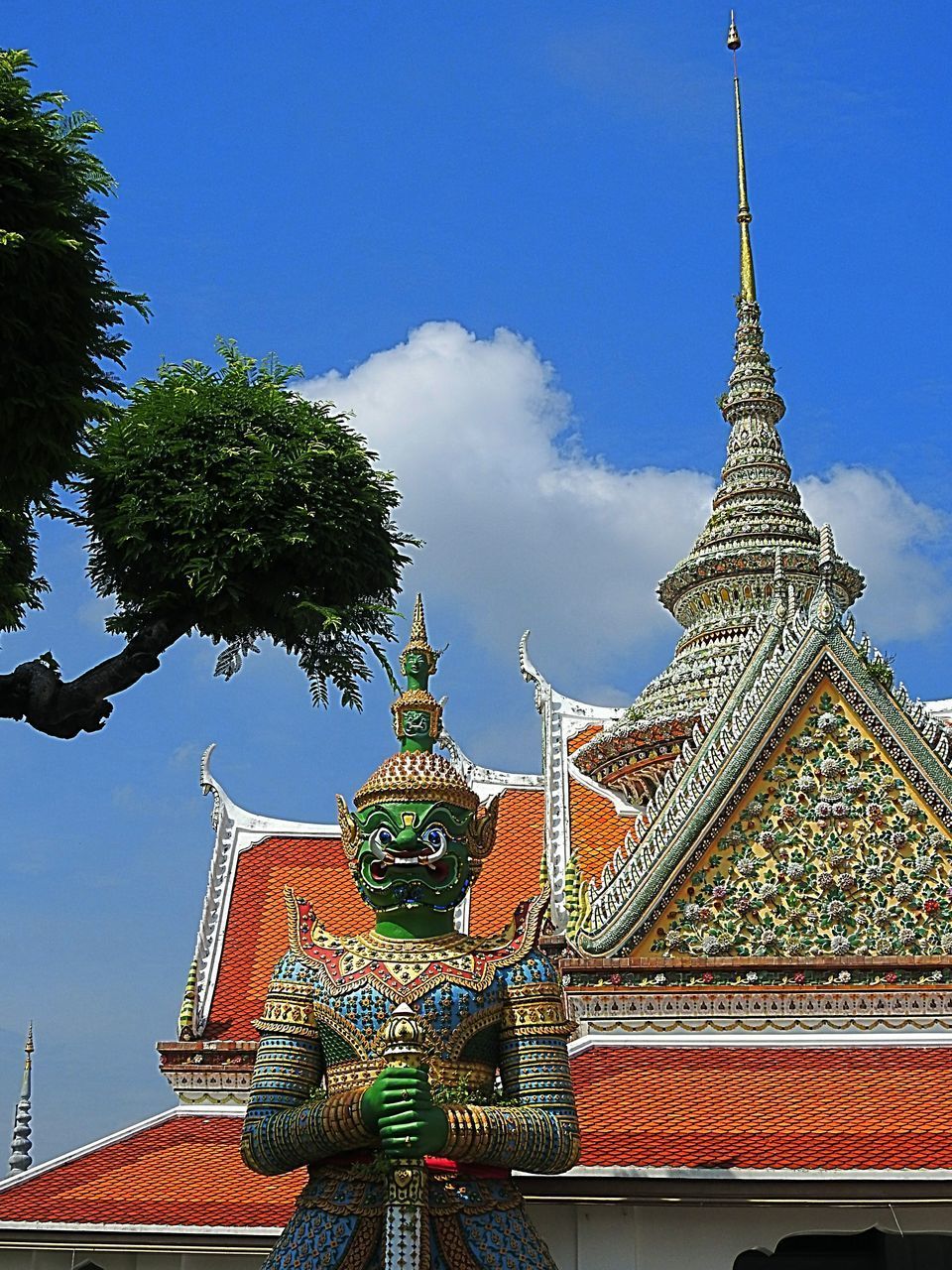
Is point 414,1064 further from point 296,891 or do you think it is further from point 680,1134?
point 296,891

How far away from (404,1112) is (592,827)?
6241 millimetres

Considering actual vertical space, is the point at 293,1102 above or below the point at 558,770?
below

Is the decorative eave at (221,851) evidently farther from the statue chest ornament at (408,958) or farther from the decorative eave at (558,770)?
the statue chest ornament at (408,958)

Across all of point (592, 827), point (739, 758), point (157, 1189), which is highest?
point (592, 827)

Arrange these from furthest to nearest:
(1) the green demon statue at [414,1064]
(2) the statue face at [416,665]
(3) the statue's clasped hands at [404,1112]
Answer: (2) the statue face at [416,665], (1) the green demon statue at [414,1064], (3) the statue's clasped hands at [404,1112]

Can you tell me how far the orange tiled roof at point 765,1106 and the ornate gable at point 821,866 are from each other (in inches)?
25.1

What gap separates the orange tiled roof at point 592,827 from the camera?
434 inches

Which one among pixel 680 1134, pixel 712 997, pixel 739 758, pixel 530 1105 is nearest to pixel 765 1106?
pixel 680 1134

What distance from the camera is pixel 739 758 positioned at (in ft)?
32.2

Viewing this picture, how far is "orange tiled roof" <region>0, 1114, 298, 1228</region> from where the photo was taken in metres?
7.83

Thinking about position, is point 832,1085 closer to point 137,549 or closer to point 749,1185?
point 749,1185

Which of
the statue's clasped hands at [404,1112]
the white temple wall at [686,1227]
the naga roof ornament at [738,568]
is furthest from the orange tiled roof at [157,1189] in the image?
the naga roof ornament at [738,568]

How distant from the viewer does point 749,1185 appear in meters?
7.40

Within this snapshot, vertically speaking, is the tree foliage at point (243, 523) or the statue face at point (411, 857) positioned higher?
the tree foliage at point (243, 523)
